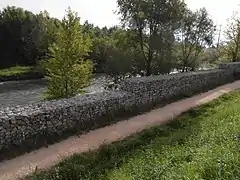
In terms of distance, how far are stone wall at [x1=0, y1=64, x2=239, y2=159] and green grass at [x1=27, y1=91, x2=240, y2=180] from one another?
5.26 feet

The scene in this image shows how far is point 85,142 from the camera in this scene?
369 inches

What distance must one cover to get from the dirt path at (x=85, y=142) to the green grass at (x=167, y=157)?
1.49ft

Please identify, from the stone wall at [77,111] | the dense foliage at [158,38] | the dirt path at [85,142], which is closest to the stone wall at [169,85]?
the stone wall at [77,111]

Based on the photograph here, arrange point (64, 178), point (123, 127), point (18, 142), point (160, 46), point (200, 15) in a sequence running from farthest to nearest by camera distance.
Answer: point (200, 15) < point (160, 46) < point (123, 127) < point (18, 142) < point (64, 178)

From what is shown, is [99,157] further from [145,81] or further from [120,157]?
[145,81]

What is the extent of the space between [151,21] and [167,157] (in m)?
13.5

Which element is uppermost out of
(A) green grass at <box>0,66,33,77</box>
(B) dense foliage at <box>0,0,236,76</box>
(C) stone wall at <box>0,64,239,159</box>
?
(B) dense foliage at <box>0,0,236,76</box>

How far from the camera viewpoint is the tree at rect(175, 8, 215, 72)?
2306cm

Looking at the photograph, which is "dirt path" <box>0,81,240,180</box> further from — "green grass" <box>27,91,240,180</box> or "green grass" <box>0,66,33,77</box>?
"green grass" <box>0,66,33,77</box>

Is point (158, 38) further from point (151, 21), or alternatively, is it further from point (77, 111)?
point (77, 111)

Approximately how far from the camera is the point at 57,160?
8.08 meters

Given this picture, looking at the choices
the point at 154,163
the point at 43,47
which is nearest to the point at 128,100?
the point at 154,163

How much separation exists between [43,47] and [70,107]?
32.8 meters

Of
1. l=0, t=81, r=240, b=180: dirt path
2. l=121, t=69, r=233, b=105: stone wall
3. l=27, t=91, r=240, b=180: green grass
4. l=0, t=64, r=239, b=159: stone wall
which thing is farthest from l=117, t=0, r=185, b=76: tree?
l=27, t=91, r=240, b=180: green grass
